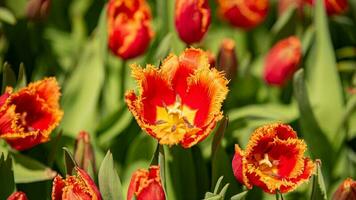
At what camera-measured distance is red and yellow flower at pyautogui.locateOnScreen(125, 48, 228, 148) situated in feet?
3.05

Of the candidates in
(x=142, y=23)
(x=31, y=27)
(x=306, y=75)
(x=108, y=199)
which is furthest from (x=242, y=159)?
(x=31, y=27)

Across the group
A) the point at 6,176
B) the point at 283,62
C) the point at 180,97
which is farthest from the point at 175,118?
the point at 283,62

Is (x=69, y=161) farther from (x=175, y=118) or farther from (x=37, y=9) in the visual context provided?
(x=37, y=9)

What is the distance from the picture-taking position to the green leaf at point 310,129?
3.88 ft

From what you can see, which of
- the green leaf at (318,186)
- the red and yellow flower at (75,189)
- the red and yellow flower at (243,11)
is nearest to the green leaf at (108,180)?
the red and yellow flower at (75,189)

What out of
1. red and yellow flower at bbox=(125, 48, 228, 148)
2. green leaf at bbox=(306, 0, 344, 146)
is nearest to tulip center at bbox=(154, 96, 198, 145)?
red and yellow flower at bbox=(125, 48, 228, 148)

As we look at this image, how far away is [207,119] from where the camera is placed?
0.96m

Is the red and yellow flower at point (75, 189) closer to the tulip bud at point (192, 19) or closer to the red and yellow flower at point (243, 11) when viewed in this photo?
the tulip bud at point (192, 19)

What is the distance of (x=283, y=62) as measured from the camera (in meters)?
1.40

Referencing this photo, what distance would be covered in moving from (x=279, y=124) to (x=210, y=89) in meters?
0.12

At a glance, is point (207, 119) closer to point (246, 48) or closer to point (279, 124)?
point (279, 124)

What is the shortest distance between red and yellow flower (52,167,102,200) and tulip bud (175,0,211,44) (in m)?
0.36

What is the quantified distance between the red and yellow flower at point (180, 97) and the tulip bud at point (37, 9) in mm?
482

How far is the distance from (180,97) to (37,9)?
0.50 m
